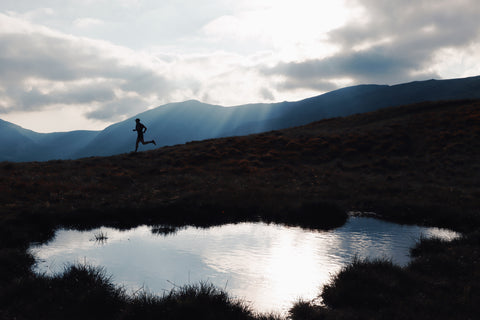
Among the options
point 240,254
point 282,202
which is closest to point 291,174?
point 282,202

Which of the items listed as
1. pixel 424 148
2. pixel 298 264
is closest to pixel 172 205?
pixel 298 264

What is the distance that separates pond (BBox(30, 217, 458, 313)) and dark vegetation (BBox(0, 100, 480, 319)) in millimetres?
633

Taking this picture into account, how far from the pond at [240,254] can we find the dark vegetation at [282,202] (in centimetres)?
63

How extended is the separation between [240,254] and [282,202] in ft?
23.3

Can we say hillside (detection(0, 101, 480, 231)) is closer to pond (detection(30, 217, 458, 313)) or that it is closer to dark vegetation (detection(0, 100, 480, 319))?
dark vegetation (detection(0, 100, 480, 319))

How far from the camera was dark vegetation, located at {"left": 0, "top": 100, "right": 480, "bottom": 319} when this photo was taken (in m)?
6.36

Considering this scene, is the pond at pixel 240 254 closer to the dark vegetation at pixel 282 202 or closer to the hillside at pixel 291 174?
the dark vegetation at pixel 282 202

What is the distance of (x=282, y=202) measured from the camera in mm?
16766

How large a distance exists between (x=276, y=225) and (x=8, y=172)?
21.5 metres

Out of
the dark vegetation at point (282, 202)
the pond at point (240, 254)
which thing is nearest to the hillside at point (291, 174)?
the dark vegetation at point (282, 202)

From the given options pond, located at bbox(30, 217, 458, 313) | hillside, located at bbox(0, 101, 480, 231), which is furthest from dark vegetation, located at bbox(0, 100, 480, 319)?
pond, located at bbox(30, 217, 458, 313)

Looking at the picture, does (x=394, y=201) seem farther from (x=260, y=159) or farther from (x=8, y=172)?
(x=8, y=172)

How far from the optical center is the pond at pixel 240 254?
7803 millimetres

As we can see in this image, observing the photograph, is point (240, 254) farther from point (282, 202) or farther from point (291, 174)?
point (291, 174)
